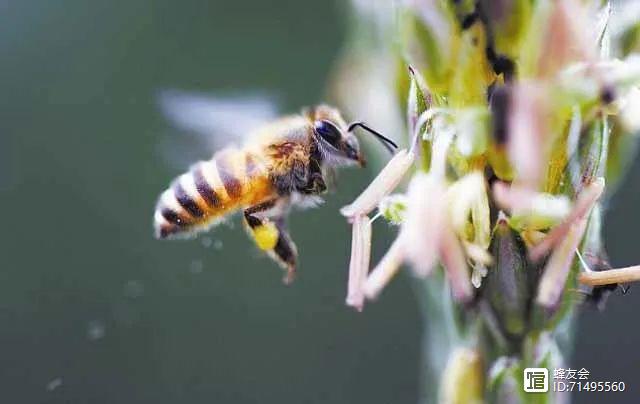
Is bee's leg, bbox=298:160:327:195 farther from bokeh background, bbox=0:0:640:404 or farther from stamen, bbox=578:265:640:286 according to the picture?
bokeh background, bbox=0:0:640:404

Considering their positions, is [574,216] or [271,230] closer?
[574,216]

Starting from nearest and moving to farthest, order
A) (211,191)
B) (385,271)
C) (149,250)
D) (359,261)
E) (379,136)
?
1. (385,271)
2. (359,261)
3. (379,136)
4. (211,191)
5. (149,250)

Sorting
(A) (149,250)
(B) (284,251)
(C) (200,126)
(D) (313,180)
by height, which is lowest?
(A) (149,250)

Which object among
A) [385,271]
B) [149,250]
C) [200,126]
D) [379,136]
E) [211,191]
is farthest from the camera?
[149,250]

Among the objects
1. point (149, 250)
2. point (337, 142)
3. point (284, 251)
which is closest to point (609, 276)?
point (337, 142)

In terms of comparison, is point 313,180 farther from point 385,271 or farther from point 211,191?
point 385,271

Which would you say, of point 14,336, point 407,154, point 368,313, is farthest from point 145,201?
point 407,154

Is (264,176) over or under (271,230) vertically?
over

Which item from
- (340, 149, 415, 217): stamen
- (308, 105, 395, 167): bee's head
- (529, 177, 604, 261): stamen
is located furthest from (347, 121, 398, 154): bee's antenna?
(529, 177, 604, 261): stamen

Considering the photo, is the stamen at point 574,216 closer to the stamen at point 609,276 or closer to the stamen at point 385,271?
the stamen at point 609,276
